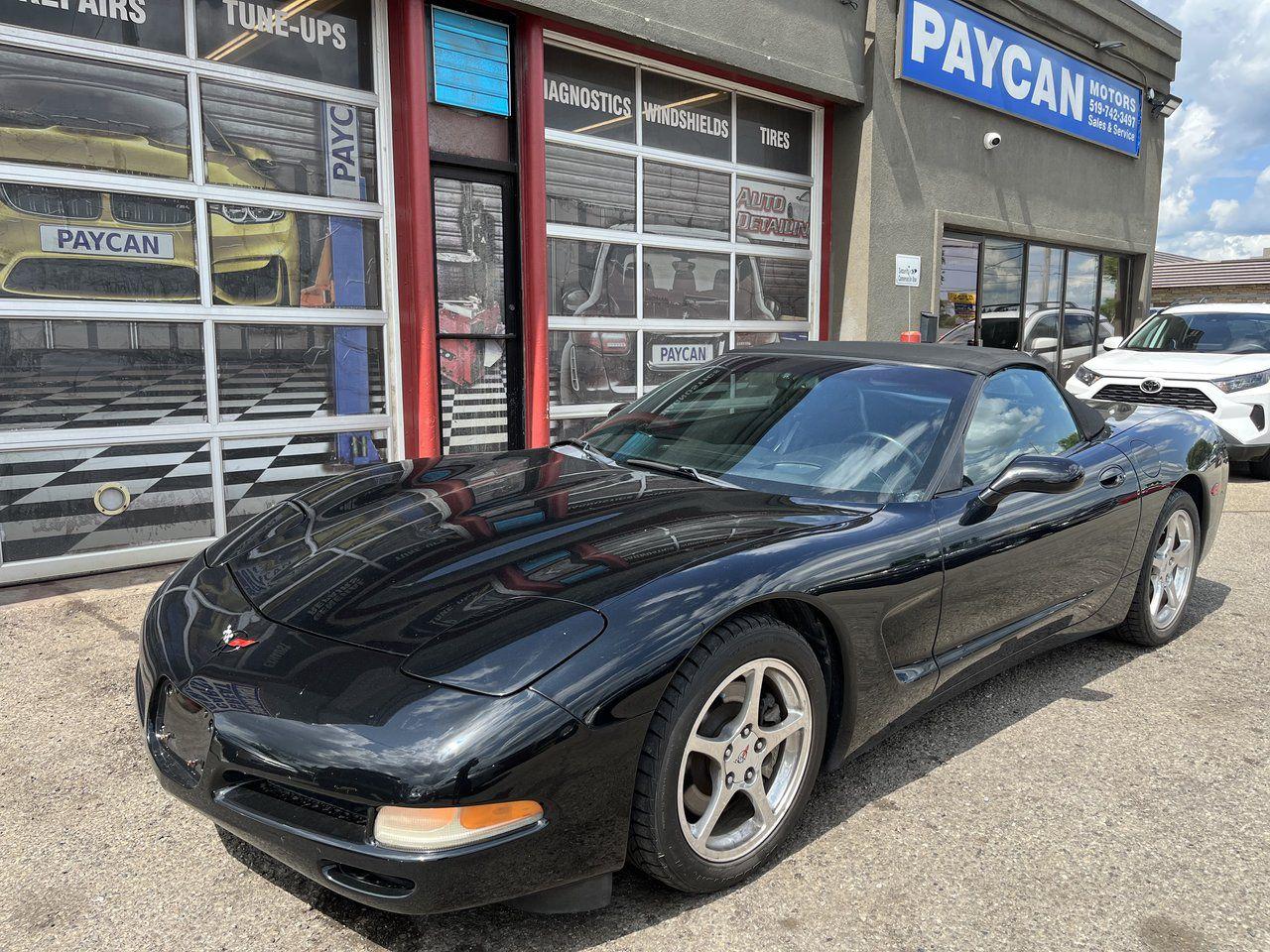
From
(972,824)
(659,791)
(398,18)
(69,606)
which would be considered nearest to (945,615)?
(972,824)

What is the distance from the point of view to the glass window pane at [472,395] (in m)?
6.27

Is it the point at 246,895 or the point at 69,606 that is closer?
the point at 246,895

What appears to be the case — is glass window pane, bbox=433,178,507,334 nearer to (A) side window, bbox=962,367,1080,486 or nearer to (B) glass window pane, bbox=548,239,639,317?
(B) glass window pane, bbox=548,239,639,317

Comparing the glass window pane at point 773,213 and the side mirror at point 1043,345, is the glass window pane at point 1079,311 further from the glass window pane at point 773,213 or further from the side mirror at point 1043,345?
the glass window pane at point 773,213

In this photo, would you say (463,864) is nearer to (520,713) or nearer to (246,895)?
(520,713)

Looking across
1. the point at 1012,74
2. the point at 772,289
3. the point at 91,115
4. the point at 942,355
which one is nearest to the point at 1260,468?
the point at 1012,74

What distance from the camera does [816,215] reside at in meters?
8.81

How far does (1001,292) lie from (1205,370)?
2803mm

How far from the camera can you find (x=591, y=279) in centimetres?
716

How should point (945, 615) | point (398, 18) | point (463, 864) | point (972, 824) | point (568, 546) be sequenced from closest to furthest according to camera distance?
point (463, 864), point (568, 546), point (972, 824), point (945, 615), point (398, 18)

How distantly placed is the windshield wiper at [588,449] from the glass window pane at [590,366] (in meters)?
3.36

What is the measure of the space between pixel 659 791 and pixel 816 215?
7.73 metres

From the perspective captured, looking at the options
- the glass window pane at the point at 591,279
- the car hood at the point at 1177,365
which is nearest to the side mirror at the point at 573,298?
the glass window pane at the point at 591,279

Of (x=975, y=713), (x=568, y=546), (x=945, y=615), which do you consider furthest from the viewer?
(x=975, y=713)
